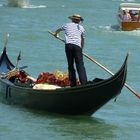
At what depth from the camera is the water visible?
9867 millimetres

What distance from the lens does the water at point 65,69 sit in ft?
32.4

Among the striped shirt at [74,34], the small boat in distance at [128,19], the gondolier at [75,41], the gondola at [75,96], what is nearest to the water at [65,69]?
the gondola at [75,96]

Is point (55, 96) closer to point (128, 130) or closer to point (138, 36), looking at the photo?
point (128, 130)

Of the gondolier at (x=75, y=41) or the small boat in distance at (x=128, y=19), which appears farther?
the small boat in distance at (x=128, y=19)

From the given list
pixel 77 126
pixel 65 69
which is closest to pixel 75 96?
pixel 77 126

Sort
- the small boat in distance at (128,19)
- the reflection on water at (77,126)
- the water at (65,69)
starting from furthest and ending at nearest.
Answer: the small boat in distance at (128,19), the water at (65,69), the reflection on water at (77,126)

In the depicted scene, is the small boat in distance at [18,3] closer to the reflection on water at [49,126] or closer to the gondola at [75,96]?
the gondola at [75,96]

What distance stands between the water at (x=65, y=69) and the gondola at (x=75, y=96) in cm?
11

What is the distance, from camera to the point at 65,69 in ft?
55.8

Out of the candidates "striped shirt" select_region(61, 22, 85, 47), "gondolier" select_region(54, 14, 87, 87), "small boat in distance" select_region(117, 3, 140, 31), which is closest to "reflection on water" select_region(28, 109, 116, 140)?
"gondolier" select_region(54, 14, 87, 87)

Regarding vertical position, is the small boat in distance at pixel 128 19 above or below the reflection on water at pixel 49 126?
below

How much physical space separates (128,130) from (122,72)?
734 mm

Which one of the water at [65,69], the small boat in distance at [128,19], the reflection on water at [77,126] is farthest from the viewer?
the small boat in distance at [128,19]

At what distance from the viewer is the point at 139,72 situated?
665 inches
